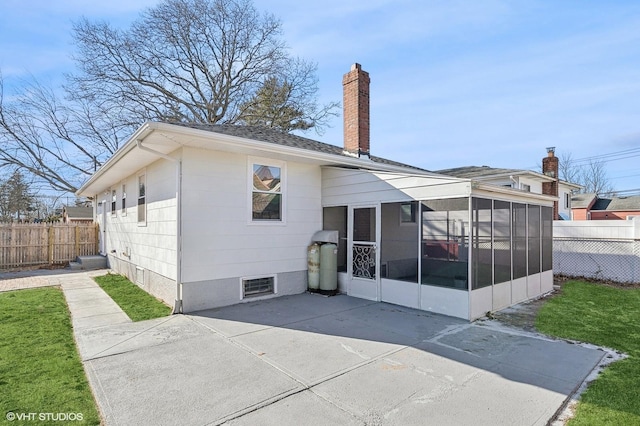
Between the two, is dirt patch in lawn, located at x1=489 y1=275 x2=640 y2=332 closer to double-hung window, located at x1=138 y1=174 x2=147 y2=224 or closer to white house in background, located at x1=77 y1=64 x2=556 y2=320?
white house in background, located at x1=77 y1=64 x2=556 y2=320

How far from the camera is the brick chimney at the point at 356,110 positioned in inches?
362

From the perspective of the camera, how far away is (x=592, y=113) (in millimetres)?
15633

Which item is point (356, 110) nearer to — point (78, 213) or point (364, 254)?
point (364, 254)

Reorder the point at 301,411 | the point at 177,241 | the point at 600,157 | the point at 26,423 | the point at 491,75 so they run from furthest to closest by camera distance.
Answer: the point at 600,157 → the point at 491,75 → the point at 177,241 → the point at 301,411 → the point at 26,423

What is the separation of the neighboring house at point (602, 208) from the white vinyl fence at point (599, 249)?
74.2 ft

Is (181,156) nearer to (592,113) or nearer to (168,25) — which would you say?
(168,25)

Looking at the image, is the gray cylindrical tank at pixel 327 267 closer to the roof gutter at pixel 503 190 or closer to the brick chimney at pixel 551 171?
the roof gutter at pixel 503 190

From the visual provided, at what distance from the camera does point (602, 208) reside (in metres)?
29.6

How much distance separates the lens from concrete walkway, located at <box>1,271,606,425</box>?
2.86m

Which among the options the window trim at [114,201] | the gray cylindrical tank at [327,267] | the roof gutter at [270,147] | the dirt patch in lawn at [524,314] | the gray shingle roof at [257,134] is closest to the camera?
the roof gutter at [270,147]

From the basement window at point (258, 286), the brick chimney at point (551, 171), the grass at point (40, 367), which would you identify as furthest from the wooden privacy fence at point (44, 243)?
the brick chimney at point (551, 171)

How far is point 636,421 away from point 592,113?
17.6 metres

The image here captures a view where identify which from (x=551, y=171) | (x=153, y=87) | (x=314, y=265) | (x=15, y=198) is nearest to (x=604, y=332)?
(x=314, y=265)

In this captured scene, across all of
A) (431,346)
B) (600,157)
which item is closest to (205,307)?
(431,346)
